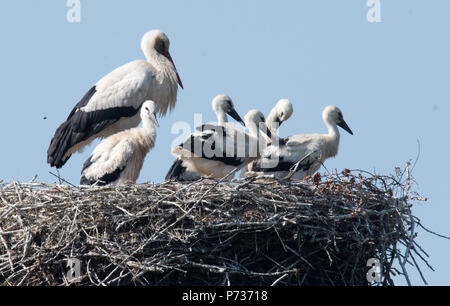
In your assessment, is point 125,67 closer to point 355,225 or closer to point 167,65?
point 167,65

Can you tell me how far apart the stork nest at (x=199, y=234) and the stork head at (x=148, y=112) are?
136cm

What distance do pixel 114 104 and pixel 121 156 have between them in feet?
2.75

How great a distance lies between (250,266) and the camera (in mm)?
6832

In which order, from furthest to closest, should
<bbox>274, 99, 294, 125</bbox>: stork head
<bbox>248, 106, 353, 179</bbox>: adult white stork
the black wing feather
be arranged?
1. <bbox>274, 99, 294, 125</bbox>: stork head
2. <bbox>248, 106, 353, 179</bbox>: adult white stork
3. the black wing feather

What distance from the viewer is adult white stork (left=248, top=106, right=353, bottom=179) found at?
922 cm

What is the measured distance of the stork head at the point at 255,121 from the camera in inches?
353

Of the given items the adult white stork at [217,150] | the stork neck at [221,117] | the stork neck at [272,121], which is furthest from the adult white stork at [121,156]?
the stork neck at [272,121]

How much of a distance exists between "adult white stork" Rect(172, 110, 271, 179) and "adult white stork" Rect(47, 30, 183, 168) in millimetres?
647

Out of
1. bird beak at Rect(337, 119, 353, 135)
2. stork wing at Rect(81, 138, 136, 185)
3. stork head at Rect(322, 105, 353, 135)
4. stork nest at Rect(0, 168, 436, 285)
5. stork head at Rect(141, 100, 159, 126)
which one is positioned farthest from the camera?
bird beak at Rect(337, 119, 353, 135)

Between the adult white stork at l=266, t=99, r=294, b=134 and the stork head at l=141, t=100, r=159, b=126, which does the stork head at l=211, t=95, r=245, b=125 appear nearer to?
the adult white stork at l=266, t=99, r=294, b=134

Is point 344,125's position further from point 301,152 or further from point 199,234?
point 199,234

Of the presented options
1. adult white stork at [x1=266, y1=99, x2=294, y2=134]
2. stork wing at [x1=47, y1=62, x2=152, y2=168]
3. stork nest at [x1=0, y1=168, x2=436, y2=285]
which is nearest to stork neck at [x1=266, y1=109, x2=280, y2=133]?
adult white stork at [x1=266, y1=99, x2=294, y2=134]

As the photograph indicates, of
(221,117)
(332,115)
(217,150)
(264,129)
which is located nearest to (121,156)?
(217,150)
